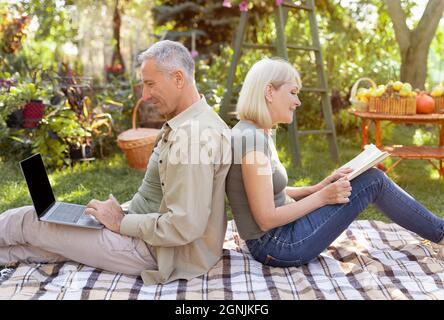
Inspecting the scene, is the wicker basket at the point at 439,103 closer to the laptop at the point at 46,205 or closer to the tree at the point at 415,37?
the tree at the point at 415,37

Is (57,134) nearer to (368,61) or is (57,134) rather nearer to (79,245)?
(79,245)

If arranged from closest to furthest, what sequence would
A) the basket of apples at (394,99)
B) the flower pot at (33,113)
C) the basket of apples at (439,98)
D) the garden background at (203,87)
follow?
the basket of apples at (394,99), the basket of apples at (439,98), the garden background at (203,87), the flower pot at (33,113)

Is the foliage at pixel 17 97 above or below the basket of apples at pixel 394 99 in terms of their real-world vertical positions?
above

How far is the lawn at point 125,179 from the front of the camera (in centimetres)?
Answer: 523

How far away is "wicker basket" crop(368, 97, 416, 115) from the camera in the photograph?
225 inches

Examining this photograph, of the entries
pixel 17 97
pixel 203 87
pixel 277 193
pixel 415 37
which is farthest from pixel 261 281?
pixel 415 37

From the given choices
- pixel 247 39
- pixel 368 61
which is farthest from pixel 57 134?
pixel 247 39

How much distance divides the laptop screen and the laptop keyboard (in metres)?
0.06

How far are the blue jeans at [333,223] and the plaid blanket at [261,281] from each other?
0.31 ft

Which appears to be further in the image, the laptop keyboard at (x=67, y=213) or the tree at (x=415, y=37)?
the tree at (x=415, y=37)

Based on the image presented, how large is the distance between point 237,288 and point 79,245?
0.79m

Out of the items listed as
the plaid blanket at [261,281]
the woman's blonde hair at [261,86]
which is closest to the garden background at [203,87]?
Answer: the plaid blanket at [261,281]

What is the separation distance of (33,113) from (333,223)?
13.8 feet

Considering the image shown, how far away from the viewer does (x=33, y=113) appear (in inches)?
252
